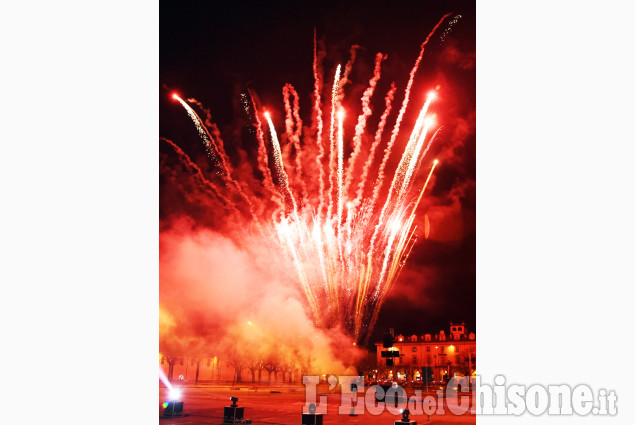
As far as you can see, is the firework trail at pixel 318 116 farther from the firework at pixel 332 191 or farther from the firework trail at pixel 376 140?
the firework trail at pixel 376 140

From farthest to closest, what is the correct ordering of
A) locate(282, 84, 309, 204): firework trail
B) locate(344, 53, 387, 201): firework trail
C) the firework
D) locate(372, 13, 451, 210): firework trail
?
locate(282, 84, 309, 204): firework trail
the firework
locate(344, 53, 387, 201): firework trail
locate(372, 13, 451, 210): firework trail

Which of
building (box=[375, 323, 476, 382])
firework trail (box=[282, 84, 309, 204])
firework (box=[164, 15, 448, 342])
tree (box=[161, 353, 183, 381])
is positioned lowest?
building (box=[375, 323, 476, 382])

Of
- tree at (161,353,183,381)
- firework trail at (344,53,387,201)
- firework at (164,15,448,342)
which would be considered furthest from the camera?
tree at (161,353,183,381)

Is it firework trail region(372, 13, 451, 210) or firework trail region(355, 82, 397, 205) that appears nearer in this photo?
firework trail region(372, 13, 451, 210)

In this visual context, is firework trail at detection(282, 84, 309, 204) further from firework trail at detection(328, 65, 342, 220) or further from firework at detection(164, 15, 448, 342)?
firework trail at detection(328, 65, 342, 220)

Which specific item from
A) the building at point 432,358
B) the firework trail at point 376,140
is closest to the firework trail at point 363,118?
the firework trail at point 376,140

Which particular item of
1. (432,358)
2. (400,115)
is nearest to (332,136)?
(400,115)

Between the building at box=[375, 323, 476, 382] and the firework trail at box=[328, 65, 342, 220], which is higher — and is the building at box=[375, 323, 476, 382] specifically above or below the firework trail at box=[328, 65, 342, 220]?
below

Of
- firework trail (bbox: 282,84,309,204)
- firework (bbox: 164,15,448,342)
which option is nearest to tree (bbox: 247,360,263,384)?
firework (bbox: 164,15,448,342)

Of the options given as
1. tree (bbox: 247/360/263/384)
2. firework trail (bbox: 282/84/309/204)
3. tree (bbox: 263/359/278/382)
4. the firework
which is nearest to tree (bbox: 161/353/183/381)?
the firework
